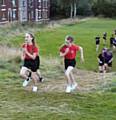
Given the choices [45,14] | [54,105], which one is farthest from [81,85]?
[45,14]

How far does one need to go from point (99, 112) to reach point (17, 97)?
234cm

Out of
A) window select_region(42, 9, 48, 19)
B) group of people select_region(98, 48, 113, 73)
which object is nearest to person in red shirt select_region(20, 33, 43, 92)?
group of people select_region(98, 48, 113, 73)

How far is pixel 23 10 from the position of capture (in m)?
78.8

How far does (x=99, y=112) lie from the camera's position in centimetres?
984

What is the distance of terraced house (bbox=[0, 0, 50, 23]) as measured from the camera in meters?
70.9

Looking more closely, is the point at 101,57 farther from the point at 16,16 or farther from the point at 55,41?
the point at 16,16

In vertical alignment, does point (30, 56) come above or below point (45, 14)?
above

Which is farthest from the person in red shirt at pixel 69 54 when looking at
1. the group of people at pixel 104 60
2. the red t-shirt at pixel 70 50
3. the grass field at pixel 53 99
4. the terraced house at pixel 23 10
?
the terraced house at pixel 23 10

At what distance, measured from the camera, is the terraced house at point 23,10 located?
70.9 meters

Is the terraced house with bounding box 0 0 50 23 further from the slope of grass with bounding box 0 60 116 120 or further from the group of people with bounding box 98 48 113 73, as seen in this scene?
the slope of grass with bounding box 0 60 116 120

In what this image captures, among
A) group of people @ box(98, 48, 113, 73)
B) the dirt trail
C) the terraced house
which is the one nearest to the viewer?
the dirt trail

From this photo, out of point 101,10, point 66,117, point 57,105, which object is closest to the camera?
point 66,117

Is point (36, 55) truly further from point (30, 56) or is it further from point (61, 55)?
point (61, 55)

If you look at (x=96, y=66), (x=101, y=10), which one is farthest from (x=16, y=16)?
(x=96, y=66)
